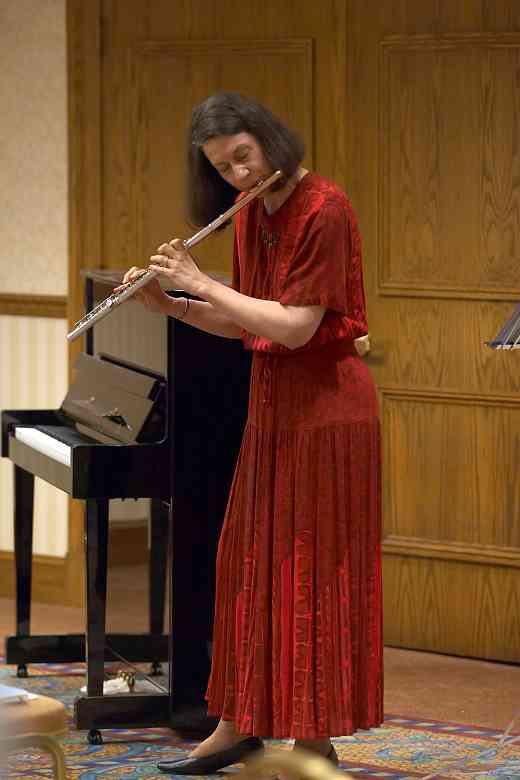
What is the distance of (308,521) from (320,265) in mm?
555

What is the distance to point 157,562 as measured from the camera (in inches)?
172

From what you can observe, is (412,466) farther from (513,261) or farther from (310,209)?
(310,209)

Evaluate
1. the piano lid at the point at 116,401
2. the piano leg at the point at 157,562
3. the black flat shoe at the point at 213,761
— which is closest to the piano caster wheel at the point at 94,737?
the black flat shoe at the point at 213,761

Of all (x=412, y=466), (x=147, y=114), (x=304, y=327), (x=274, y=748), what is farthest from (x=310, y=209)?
(x=147, y=114)

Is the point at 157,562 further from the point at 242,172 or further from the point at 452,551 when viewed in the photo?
the point at 242,172

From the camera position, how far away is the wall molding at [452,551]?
14.8ft

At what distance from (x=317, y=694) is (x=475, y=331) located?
1.71 m

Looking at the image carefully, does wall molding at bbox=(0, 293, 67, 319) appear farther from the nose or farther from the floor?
the nose

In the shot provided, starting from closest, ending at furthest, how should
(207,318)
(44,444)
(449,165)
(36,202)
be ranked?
(207,318) < (44,444) < (449,165) < (36,202)

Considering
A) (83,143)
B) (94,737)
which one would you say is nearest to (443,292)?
(83,143)

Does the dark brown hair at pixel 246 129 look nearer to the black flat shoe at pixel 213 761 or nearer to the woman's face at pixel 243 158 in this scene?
the woman's face at pixel 243 158

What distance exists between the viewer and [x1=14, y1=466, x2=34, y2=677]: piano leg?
4.30 m

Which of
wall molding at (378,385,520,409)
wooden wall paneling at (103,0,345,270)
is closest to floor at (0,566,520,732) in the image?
wall molding at (378,385,520,409)

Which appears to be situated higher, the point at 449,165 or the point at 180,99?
the point at 180,99
